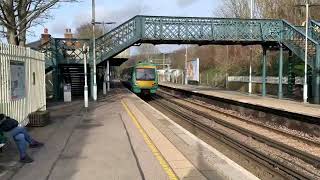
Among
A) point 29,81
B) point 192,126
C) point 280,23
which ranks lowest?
point 192,126

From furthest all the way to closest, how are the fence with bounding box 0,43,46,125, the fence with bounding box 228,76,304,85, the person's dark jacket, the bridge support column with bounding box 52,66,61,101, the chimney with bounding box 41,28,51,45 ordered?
the fence with bounding box 228,76,304,85 → the chimney with bounding box 41,28,51,45 → the bridge support column with bounding box 52,66,61,101 → the fence with bounding box 0,43,46,125 → the person's dark jacket

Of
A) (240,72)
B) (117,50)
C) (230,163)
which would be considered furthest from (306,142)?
(240,72)

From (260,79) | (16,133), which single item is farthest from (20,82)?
(260,79)

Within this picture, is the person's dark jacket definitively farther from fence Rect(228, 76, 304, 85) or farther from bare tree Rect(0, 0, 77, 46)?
fence Rect(228, 76, 304, 85)

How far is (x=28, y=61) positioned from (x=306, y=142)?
10.0m

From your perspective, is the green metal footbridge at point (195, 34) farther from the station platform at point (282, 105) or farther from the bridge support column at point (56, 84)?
the station platform at point (282, 105)

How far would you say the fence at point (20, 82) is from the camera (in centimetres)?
1371

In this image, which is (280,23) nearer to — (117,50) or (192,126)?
(117,50)

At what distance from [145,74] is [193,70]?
23.8 meters

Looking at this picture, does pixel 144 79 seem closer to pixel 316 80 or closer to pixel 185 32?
pixel 185 32

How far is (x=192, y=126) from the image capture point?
75.9ft

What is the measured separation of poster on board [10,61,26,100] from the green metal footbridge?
18.5 m

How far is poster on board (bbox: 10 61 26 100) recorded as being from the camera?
14655 mm

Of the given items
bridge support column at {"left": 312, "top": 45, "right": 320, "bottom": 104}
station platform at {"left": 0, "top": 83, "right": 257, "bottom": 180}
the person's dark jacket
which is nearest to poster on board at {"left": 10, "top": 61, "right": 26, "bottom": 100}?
station platform at {"left": 0, "top": 83, "right": 257, "bottom": 180}
